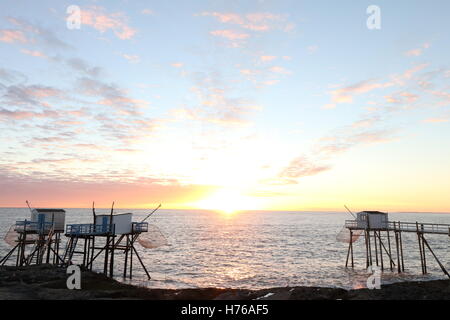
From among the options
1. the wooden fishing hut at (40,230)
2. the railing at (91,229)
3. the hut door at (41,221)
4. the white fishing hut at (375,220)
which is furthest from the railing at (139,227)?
the white fishing hut at (375,220)

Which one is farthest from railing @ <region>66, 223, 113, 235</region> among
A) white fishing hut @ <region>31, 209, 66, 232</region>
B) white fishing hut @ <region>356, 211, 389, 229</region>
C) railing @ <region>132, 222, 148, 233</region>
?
white fishing hut @ <region>356, 211, 389, 229</region>

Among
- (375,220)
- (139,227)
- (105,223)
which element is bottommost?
(139,227)

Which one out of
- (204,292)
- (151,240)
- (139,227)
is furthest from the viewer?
(151,240)

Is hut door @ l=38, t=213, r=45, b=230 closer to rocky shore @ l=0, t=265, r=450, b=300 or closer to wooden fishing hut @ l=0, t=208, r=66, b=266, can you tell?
wooden fishing hut @ l=0, t=208, r=66, b=266

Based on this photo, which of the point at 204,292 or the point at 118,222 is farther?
the point at 118,222

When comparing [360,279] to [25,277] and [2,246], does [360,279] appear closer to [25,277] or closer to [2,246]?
[25,277]

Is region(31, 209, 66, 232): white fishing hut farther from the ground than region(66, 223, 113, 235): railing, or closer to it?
farther from the ground

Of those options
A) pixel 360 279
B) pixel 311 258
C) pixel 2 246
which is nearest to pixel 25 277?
pixel 360 279

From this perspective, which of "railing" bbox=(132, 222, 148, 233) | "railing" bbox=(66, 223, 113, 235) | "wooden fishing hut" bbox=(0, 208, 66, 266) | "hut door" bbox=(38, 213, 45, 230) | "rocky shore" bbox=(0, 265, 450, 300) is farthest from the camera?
"railing" bbox=(132, 222, 148, 233)

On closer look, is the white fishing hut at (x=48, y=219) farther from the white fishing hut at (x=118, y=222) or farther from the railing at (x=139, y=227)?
the railing at (x=139, y=227)

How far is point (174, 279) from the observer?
1790 inches

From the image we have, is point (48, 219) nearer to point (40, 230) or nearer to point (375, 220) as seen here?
point (40, 230)

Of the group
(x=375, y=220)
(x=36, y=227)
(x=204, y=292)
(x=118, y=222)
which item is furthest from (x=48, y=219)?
(x=375, y=220)

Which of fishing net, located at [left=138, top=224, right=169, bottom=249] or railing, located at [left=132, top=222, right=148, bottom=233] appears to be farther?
fishing net, located at [left=138, top=224, right=169, bottom=249]
